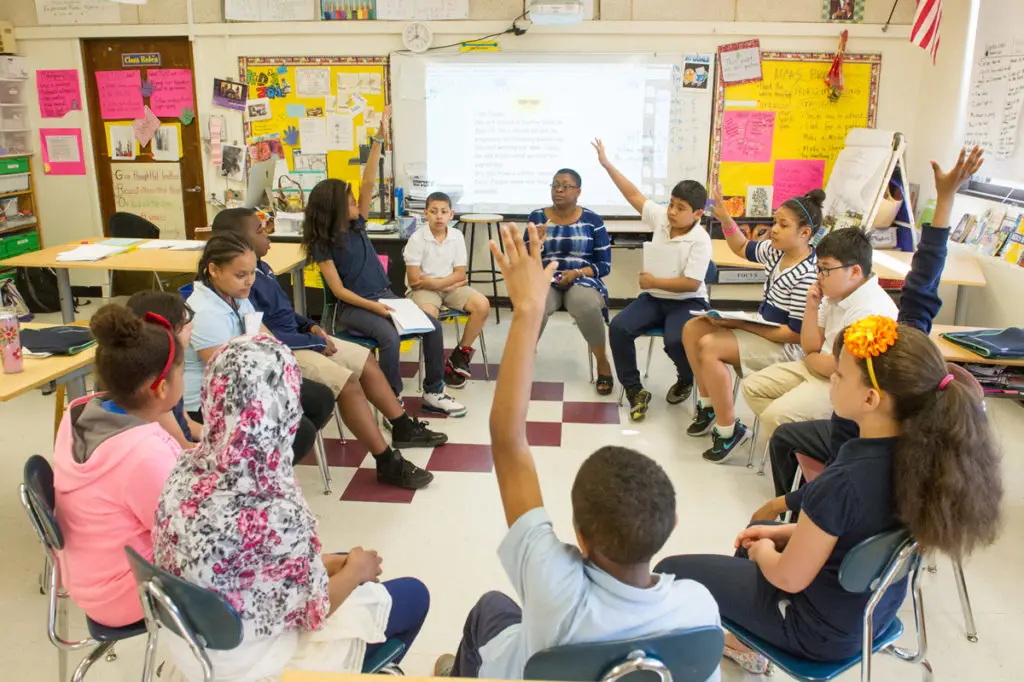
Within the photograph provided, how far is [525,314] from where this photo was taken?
128 centimetres

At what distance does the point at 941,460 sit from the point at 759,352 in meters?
1.93

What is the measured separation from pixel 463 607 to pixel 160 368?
1.19m

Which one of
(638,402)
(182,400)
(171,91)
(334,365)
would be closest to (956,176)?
(638,402)

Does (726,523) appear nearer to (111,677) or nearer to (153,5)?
(111,677)

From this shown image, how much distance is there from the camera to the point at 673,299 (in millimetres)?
4008

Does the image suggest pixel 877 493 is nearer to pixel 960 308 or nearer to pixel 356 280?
pixel 356 280

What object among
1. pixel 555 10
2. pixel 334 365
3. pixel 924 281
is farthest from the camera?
pixel 555 10

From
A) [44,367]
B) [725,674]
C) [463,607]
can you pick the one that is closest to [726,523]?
[725,674]

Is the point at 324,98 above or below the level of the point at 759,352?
above

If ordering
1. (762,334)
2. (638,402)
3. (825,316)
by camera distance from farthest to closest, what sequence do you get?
(638,402)
(762,334)
(825,316)

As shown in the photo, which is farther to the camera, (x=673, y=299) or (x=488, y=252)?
(x=488, y=252)

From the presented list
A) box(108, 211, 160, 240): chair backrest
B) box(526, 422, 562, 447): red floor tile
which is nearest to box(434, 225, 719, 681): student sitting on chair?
box(526, 422, 562, 447): red floor tile

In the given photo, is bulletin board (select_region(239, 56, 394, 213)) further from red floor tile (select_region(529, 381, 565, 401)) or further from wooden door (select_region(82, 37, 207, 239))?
red floor tile (select_region(529, 381, 565, 401))

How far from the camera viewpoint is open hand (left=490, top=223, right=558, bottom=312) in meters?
1.28
